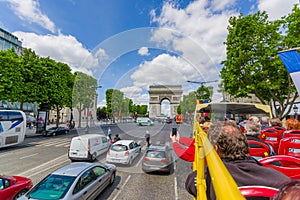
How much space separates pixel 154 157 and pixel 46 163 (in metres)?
7.08

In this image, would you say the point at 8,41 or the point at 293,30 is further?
the point at 8,41

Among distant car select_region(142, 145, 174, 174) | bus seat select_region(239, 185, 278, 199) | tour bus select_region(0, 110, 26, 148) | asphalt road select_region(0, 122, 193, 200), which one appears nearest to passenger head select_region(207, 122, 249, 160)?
bus seat select_region(239, 185, 278, 199)

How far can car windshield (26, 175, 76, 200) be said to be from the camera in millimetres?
4477

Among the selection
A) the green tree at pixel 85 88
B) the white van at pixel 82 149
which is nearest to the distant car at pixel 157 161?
the white van at pixel 82 149

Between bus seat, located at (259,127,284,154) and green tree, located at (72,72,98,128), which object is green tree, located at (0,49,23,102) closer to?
green tree, located at (72,72,98,128)

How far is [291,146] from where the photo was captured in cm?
360

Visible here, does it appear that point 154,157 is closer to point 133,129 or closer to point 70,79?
point 133,129

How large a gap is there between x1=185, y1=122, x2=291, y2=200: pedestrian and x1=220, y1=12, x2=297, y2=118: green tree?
15759 millimetres

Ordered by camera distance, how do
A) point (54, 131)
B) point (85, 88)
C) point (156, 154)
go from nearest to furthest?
point (156, 154)
point (85, 88)
point (54, 131)

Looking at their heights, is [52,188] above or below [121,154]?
above

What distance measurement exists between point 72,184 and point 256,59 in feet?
57.6

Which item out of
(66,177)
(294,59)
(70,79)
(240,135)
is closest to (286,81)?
(294,59)

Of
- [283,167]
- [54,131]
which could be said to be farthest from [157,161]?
[54,131]

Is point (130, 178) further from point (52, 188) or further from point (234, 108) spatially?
point (234, 108)
